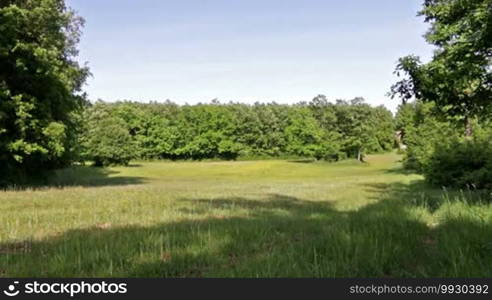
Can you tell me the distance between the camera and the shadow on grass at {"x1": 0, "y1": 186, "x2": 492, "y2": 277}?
588cm

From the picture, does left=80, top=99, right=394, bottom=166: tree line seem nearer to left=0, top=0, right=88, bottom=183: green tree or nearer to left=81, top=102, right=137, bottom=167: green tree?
left=81, top=102, right=137, bottom=167: green tree

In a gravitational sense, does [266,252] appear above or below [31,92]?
below

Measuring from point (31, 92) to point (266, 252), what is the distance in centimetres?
2383

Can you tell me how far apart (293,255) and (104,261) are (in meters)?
2.63

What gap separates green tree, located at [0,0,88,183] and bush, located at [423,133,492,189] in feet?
69.5

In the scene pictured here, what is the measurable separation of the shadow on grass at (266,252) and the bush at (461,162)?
16.5 metres

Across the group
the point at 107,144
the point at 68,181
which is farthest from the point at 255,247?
the point at 107,144

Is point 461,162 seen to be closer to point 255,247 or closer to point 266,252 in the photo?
A: point 255,247

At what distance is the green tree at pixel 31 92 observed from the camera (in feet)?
79.9

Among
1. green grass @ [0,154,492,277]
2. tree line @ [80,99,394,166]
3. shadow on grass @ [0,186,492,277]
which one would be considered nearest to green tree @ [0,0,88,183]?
green grass @ [0,154,492,277]

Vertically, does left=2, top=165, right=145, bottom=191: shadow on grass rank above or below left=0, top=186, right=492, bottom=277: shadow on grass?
below

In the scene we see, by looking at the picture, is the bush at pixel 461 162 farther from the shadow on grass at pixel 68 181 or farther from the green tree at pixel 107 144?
the green tree at pixel 107 144

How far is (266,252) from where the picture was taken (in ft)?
24.2

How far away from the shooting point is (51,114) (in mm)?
27484
